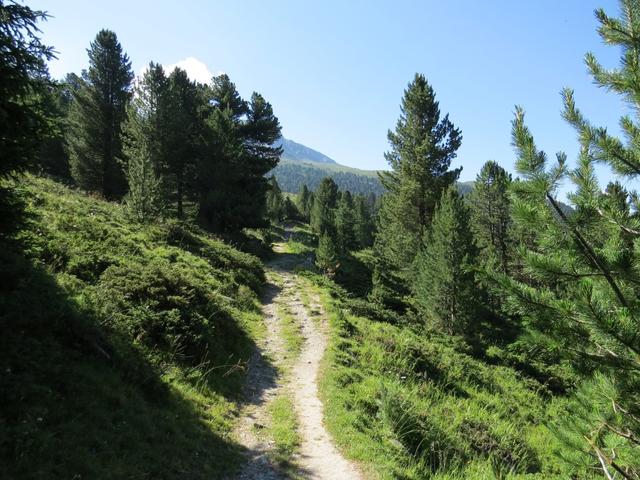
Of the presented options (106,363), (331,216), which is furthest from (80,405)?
(331,216)

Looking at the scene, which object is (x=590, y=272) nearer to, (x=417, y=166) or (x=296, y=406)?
(x=296, y=406)

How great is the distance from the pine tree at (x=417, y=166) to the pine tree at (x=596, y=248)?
2324cm

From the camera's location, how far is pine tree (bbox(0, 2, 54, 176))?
21.3 ft

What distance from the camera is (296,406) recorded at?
9844mm

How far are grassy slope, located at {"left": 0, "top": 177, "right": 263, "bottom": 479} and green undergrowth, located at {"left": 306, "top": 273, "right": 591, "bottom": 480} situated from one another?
282 centimetres

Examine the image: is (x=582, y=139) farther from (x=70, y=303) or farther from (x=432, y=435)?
(x=70, y=303)

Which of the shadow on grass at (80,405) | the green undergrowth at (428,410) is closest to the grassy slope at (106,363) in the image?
the shadow on grass at (80,405)

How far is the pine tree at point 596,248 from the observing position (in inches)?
140

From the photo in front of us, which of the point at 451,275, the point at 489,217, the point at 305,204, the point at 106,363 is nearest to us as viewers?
the point at 106,363

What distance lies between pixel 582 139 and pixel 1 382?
7.75 m

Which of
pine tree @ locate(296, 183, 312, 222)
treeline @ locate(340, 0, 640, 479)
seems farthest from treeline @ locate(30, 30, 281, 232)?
pine tree @ locate(296, 183, 312, 222)

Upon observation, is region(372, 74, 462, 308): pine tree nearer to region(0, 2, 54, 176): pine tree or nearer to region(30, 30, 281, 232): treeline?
region(30, 30, 281, 232): treeline

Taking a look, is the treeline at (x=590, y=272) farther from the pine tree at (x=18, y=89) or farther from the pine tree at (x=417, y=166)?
the pine tree at (x=417, y=166)

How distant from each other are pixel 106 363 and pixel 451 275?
672 inches
